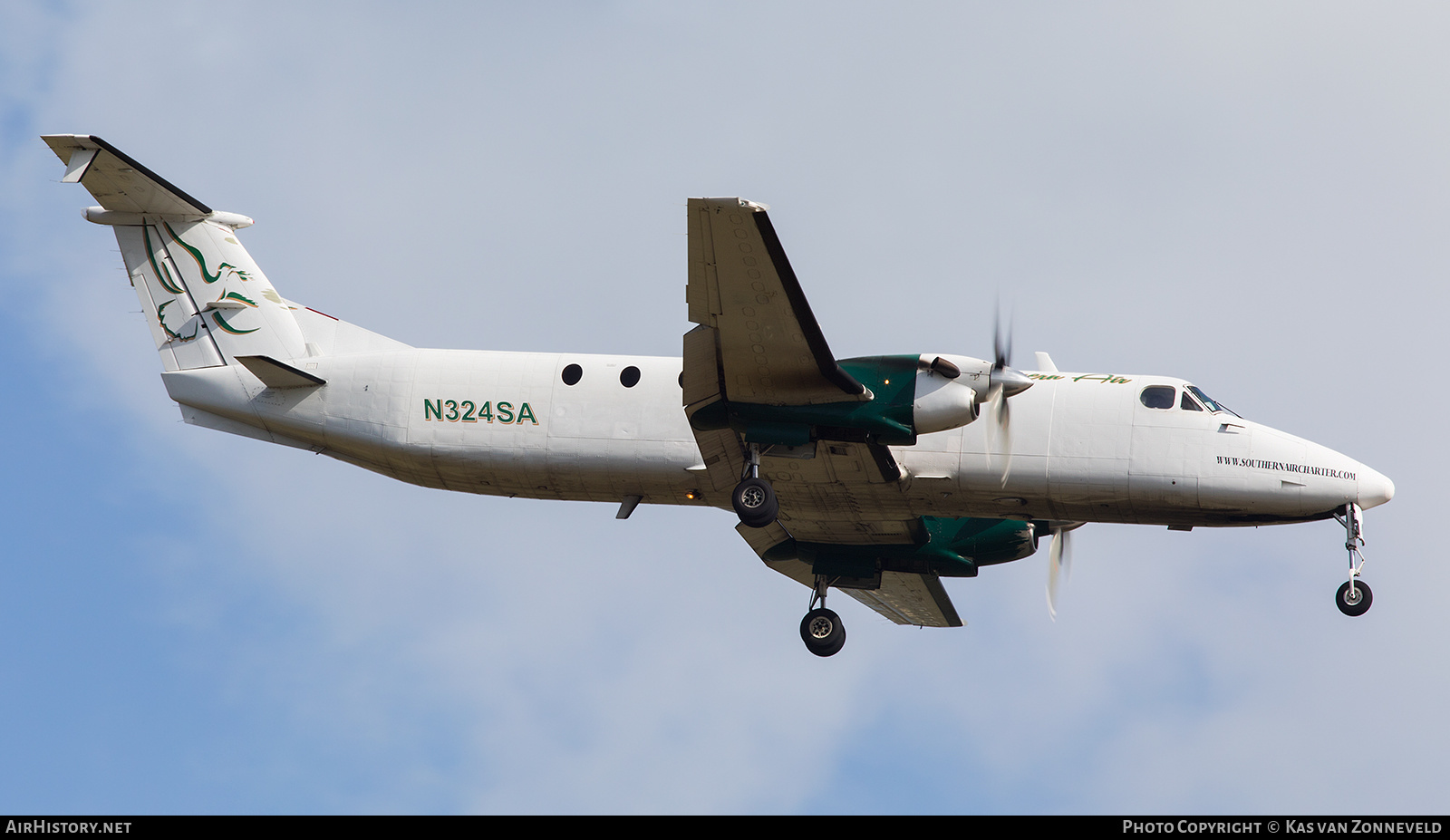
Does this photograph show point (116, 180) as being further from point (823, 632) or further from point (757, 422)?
point (823, 632)

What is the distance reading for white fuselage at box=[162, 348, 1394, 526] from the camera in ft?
61.3

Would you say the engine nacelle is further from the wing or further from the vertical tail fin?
the vertical tail fin

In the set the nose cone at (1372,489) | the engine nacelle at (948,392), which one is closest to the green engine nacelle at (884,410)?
the engine nacelle at (948,392)

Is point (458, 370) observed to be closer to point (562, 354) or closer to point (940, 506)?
point (562, 354)

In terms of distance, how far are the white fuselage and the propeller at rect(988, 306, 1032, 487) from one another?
81 mm

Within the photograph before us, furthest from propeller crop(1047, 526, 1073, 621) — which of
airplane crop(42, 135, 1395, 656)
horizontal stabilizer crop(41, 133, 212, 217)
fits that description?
horizontal stabilizer crop(41, 133, 212, 217)

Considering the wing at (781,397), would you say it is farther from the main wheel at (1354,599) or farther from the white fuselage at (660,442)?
the main wheel at (1354,599)

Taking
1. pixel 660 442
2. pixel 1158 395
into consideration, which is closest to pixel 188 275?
pixel 660 442

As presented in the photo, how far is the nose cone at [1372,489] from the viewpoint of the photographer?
60.8ft

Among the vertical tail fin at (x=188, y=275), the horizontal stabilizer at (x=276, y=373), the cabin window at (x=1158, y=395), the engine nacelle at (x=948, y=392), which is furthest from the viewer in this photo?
the vertical tail fin at (x=188, y=275)

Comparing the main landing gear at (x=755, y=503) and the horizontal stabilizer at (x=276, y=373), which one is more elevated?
the horizontal stabilizer at (x=276, y=373)

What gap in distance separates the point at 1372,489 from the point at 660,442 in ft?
32.5

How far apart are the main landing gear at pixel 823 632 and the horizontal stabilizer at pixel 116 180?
40.0ft
